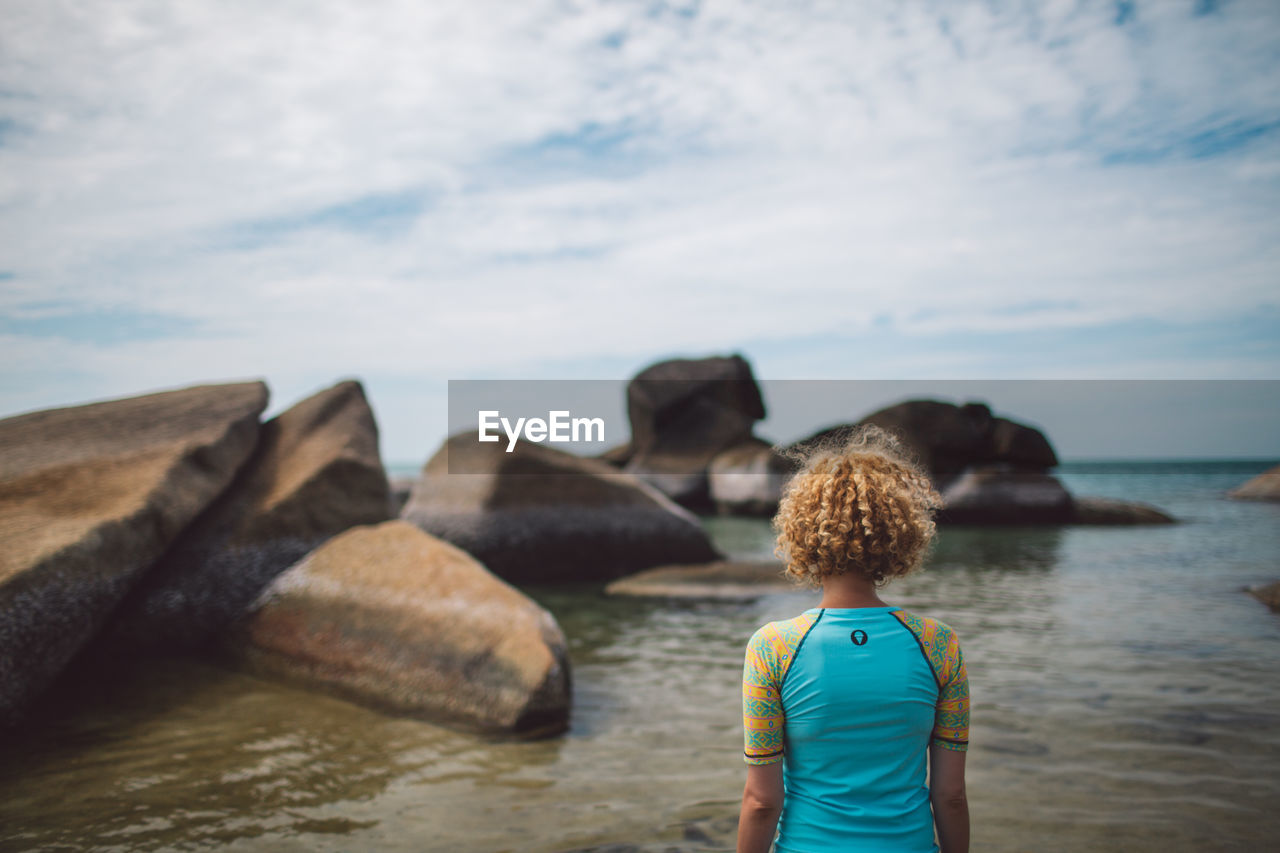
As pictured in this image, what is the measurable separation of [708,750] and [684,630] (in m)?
3.89

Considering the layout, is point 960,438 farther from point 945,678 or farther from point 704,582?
point 945,678

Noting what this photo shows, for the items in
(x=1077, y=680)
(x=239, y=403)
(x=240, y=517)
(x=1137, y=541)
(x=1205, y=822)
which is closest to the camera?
(x=1205, y=822)

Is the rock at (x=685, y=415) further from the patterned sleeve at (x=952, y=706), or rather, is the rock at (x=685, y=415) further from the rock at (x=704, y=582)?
the patterned sleeve at (x=952, y=706)

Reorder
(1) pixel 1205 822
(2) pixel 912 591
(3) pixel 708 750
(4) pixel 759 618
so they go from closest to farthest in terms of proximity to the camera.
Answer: (1) pixel 1205 822
(3) pixel 708 750
(4) pixel 759 618
(2) pixel 912 591

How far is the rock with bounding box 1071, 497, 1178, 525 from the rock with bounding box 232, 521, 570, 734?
21.4 m

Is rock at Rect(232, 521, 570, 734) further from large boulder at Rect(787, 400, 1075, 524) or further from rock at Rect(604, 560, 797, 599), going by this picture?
large boulder at Rect(787, 400, 1075, 524)

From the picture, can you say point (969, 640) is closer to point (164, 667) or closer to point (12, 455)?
point (164, 667)

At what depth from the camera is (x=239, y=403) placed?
934cm

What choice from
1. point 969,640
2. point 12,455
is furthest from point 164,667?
point 969,640

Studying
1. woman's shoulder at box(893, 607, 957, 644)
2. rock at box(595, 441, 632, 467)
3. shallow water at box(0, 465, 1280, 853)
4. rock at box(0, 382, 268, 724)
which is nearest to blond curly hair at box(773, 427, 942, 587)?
woman's shoulder at box(893, 607, 957, 644)

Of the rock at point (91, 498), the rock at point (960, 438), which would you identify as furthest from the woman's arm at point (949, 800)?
the rock at point (960, 438)

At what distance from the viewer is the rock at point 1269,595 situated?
35.0ft

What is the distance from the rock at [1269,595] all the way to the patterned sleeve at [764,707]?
10.7 metres

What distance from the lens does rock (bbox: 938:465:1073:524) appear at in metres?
24.6
